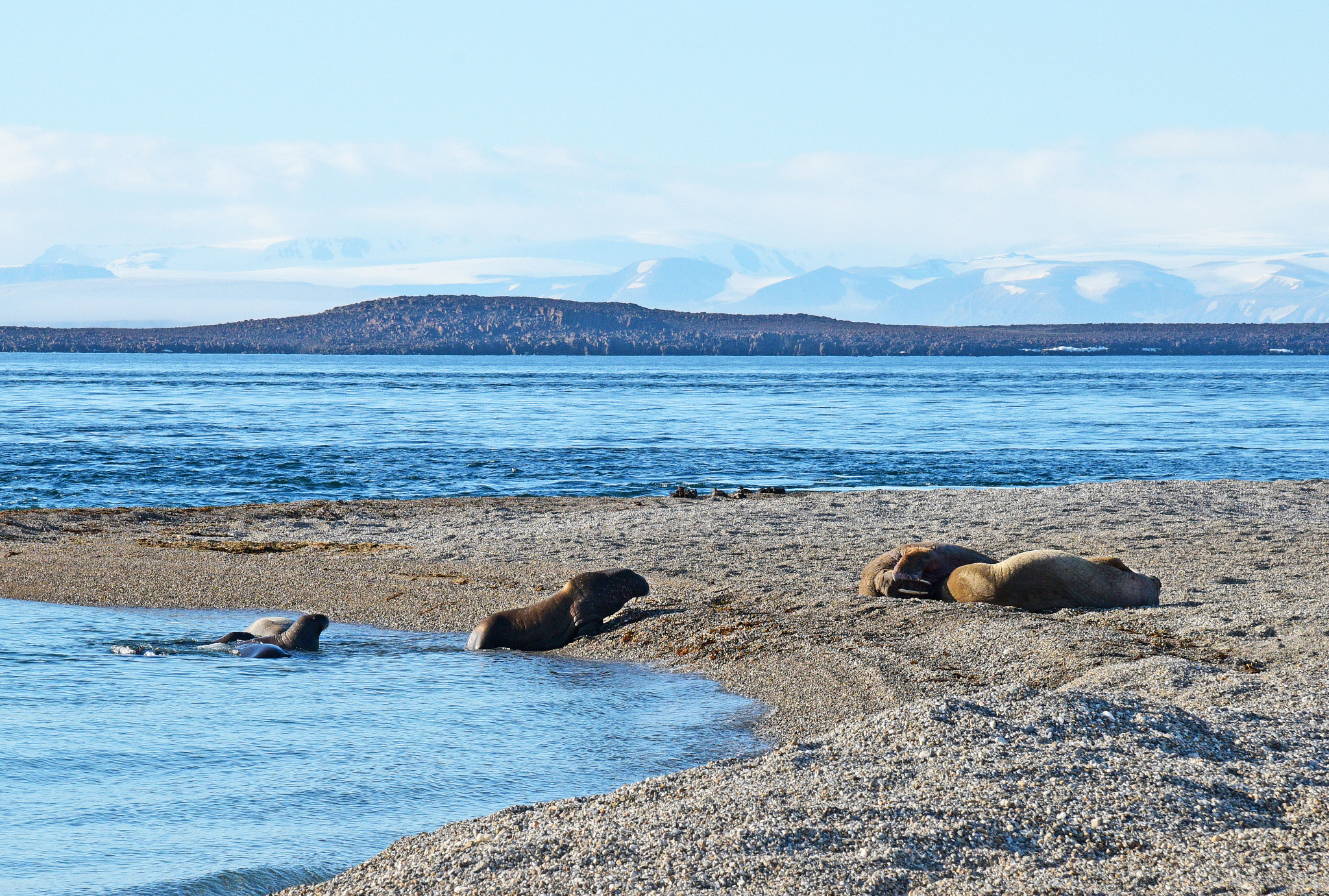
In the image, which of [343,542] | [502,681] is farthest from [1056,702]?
[343,542]

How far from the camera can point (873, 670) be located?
30.6 feet

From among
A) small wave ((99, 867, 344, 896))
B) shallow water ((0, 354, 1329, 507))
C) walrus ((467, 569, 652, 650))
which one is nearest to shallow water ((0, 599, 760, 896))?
small wave ((99, 867, 344, 896))

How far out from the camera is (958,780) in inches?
230

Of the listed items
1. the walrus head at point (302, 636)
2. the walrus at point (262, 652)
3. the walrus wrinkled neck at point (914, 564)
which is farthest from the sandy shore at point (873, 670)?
the walrus at point (262, 652)

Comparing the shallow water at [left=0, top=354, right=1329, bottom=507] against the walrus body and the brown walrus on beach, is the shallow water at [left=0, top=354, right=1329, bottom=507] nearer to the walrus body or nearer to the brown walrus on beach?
the brown walrus on beach

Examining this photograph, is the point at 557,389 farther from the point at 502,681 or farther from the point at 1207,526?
the point at 502,681

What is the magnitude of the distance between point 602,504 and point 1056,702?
49.4 feet

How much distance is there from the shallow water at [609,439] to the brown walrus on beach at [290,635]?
42.9 ft

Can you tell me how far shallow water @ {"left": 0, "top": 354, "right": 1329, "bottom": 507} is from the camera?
87.9 feet

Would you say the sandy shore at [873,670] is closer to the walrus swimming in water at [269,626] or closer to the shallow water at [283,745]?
the shallow water at [283,745]

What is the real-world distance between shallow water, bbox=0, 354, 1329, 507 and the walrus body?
1356cm

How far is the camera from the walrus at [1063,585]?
10.9 metres

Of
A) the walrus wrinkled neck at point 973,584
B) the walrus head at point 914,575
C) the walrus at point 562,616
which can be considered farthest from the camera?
the walrus head at point 914,575

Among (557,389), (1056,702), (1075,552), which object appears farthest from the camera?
(557,389)
